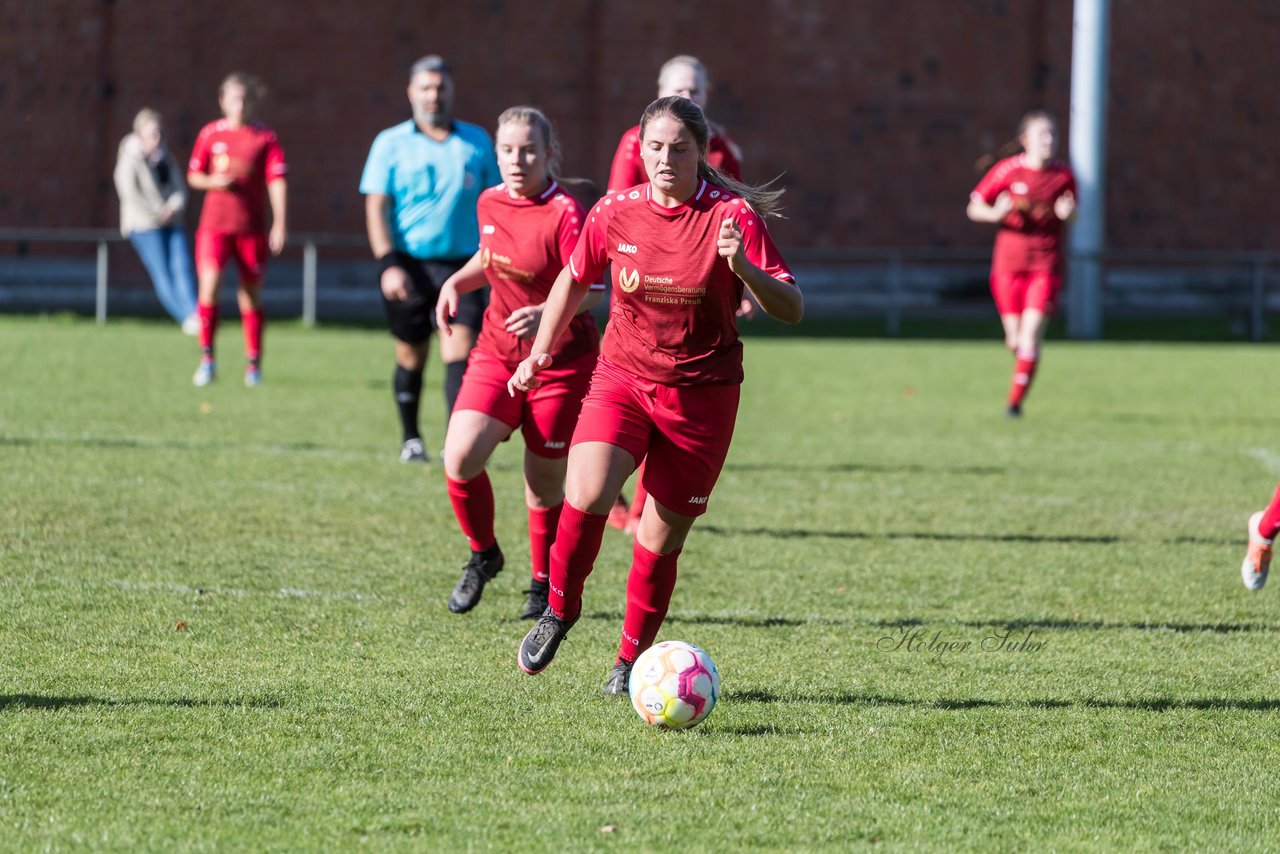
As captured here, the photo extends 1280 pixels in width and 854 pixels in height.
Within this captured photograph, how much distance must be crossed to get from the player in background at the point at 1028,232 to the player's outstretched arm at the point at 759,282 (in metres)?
8.30

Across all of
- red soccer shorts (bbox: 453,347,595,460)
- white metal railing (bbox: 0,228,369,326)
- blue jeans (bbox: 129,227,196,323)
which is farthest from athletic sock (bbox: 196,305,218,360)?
red soccer shorts (bbox: 453,347,595,460)

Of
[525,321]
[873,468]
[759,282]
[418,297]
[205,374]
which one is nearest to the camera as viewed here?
[759,282]

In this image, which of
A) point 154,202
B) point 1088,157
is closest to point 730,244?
point 154,202

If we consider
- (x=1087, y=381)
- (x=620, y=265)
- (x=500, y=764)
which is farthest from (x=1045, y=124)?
(x=500, y=764)

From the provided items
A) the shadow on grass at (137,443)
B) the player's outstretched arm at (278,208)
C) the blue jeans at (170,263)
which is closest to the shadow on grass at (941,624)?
the shadow on grass at (137,443)

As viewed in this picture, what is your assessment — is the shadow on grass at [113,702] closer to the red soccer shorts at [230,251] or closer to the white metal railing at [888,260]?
the red soccer shorts at [230,251]

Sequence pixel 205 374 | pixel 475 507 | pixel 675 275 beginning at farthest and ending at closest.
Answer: pixel 205 374 < pixel 475 507 < pixel 675 275

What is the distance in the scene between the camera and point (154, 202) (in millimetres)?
18672

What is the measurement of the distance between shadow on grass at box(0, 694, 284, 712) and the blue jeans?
14.8 meters

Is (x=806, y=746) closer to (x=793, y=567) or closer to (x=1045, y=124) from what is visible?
(x=793, y=567)

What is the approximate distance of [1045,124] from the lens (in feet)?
41.8

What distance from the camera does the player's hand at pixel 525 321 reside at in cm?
565

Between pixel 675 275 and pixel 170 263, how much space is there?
652 inches

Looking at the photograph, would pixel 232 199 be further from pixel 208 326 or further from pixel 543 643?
pixel 543 643
